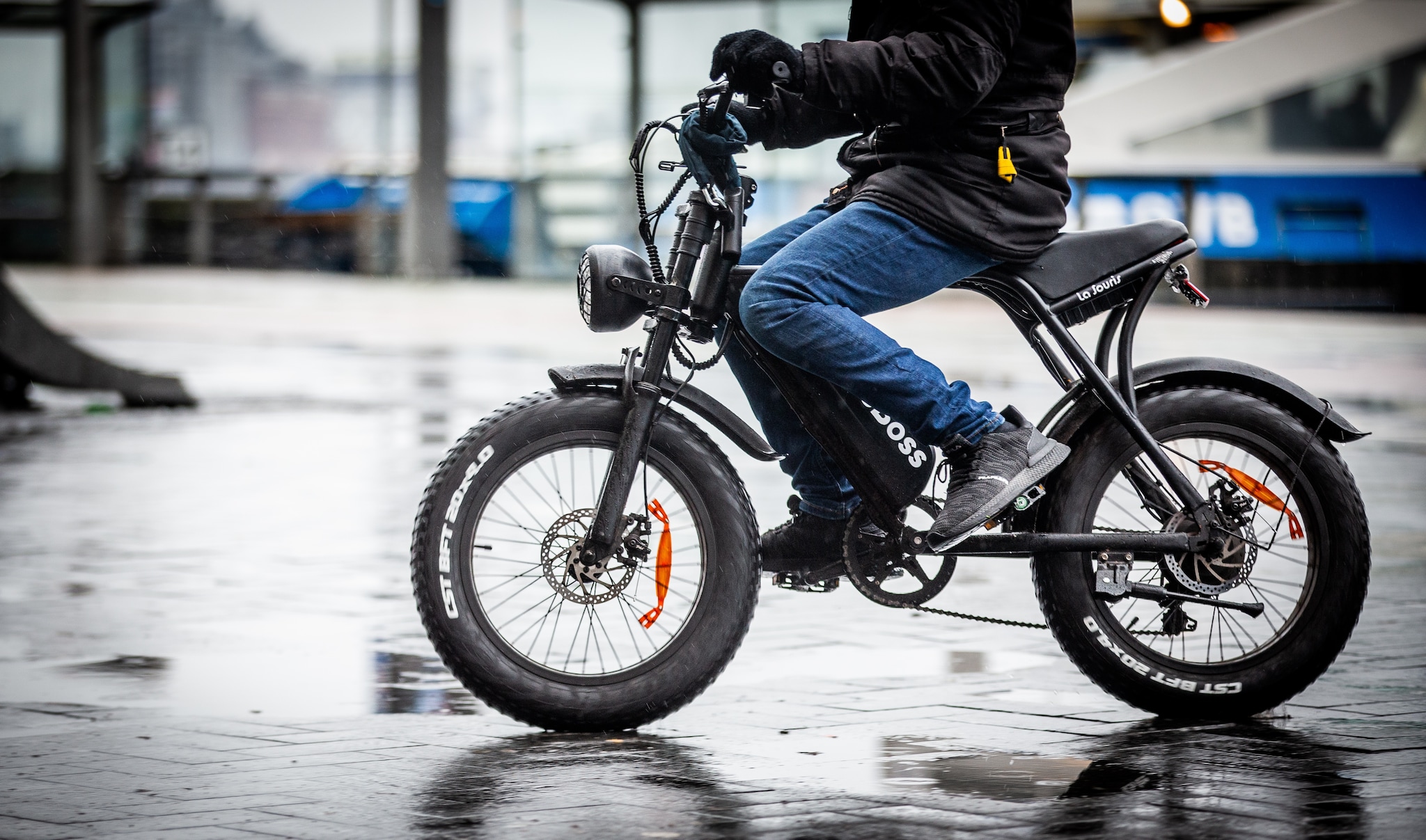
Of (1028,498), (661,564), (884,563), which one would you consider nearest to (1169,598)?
(1028,498)

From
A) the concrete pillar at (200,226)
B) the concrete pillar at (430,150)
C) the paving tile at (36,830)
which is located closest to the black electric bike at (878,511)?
the paving tile at (36,830)

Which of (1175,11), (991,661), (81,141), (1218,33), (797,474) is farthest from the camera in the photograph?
(81,141)

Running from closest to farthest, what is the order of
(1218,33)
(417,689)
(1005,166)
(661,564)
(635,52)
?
(1005,166) < (661,564) < (417,689) < (1218,33) < (635,52)

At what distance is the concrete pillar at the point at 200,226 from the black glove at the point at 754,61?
114 ft

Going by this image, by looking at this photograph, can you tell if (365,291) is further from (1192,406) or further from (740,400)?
(1192,406)

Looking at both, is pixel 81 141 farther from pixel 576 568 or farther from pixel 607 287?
pixel 576 568

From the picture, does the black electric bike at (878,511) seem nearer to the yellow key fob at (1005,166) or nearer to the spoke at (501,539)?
the spoke at (501,539)

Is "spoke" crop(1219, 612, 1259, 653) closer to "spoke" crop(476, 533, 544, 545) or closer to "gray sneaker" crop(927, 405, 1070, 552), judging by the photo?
"gray sneaker" crop(927, 405, 1070, 552)

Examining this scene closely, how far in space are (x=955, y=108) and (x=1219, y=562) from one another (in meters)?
1.26

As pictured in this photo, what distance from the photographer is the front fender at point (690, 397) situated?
4426 millimetres

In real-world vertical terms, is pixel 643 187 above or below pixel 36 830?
above

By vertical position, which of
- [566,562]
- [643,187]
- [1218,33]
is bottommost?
[566,562]

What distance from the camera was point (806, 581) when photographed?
15.0ft

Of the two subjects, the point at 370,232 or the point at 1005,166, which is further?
the point at 370,232
